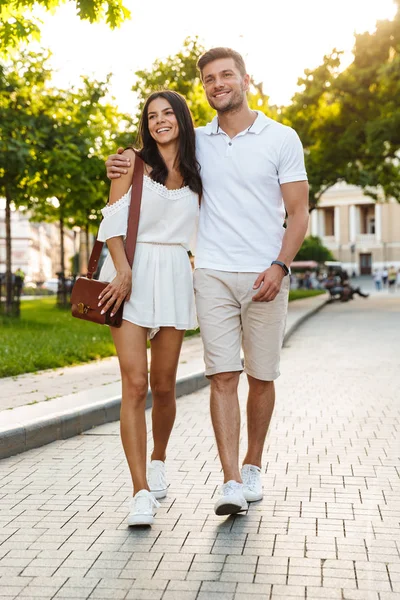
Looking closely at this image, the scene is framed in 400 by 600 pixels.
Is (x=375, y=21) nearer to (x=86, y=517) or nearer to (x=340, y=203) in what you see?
(x=86, y=517)

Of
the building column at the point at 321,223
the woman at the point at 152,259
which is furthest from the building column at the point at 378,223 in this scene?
the woman at the point at 152,259

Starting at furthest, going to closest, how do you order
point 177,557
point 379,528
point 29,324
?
point 29,324, point 379,528, point 177,557

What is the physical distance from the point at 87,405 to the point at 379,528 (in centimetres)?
369

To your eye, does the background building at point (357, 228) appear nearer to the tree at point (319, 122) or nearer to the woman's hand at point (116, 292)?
the tree at point (319, 122)

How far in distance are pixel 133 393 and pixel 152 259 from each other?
671 millimetres

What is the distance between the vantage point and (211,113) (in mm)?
27312

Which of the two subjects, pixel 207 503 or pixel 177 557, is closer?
pixel 177 557

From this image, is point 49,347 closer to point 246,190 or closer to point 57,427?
point 57,427

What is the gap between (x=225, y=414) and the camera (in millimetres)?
4914

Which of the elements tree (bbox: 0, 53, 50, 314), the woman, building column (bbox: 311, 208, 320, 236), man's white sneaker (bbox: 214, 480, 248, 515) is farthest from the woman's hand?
building column (bbox: 311, 208, 320, 236)

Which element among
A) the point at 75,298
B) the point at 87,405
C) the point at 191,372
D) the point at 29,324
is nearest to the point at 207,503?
the point at 75,298

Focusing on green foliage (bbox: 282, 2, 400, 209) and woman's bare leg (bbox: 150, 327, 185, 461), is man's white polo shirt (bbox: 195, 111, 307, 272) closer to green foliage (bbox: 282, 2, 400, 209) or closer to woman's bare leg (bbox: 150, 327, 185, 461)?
woman's bare leg (bbox: 150, 327, 185, 461)

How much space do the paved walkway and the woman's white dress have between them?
1021mm

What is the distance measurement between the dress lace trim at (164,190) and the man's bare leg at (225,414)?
0.93m
